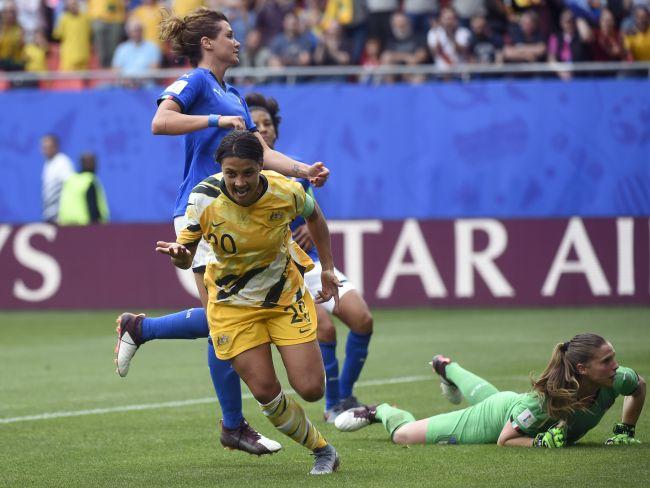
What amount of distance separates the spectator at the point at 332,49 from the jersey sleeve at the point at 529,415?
13.0 metres

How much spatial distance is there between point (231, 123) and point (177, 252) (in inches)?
34.0

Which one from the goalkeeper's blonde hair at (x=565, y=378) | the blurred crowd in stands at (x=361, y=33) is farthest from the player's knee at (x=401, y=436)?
the blurred crowd in stands at (x=361, y=33)

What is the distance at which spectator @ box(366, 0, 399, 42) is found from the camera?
20.1 meters

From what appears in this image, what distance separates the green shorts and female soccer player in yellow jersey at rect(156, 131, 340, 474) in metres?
1.20

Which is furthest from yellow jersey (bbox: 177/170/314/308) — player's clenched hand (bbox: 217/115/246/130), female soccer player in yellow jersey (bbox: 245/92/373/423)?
female soccer player in yellow jersey (bbox: 245/92/373/423)

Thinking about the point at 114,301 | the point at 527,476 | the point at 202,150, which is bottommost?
the point at 114,301

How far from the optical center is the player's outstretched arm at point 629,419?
733cm

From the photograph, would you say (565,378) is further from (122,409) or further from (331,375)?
(122,409)

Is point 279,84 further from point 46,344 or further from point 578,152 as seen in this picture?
point 46,344

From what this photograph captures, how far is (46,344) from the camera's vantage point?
48.2 ft

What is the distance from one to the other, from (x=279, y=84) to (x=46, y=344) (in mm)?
7374

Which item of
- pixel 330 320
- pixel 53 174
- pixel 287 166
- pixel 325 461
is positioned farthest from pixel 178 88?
pixel 53 174

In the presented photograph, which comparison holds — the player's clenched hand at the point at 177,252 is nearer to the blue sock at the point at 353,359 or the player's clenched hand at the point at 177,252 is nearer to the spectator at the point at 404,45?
the blue sock at the point at 353,359

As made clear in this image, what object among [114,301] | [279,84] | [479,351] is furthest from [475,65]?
[479,351]
